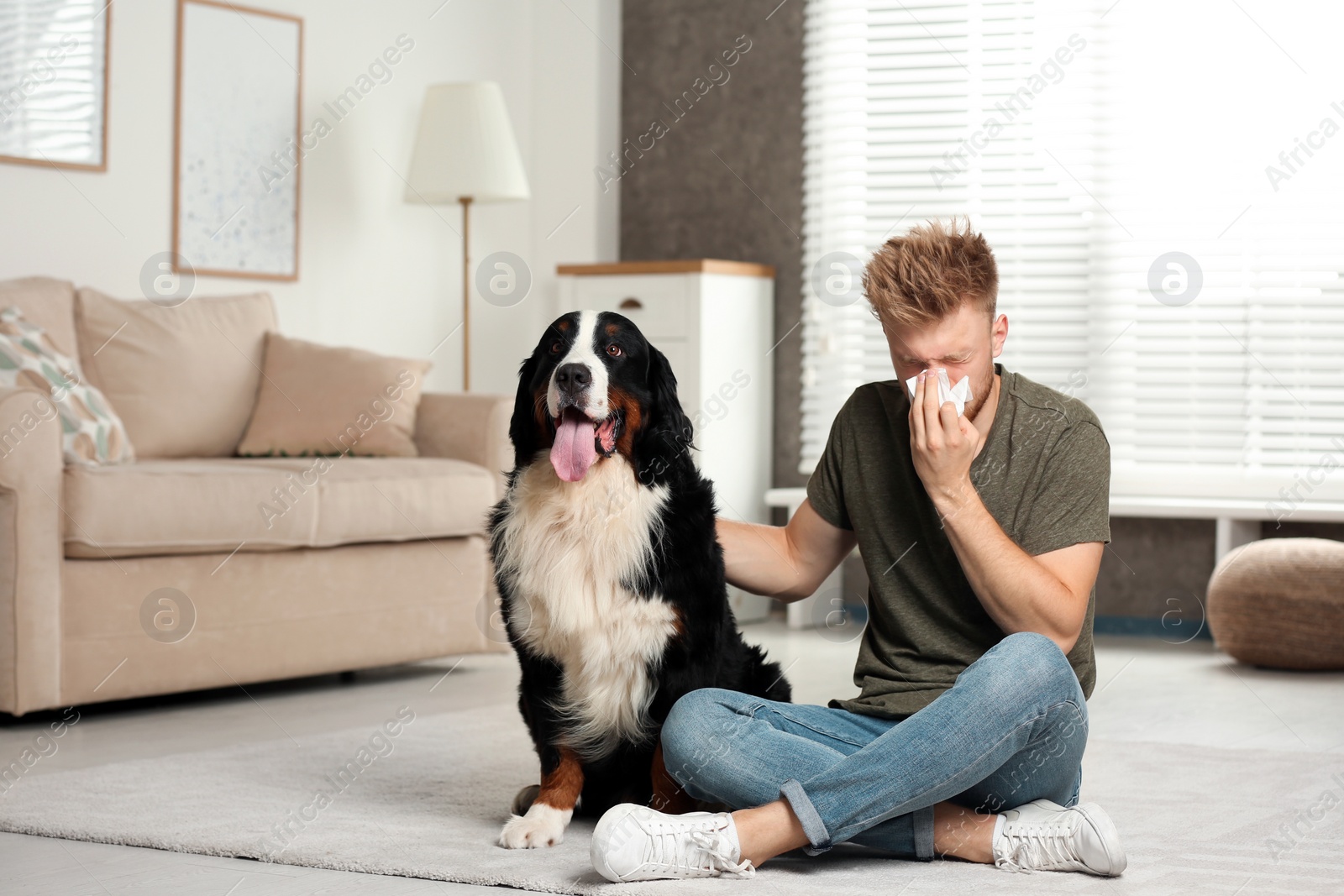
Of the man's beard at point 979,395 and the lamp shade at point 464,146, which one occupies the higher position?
the lamp shade at point 464,146

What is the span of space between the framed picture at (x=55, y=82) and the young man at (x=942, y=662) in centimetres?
315

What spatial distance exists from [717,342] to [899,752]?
3.50m

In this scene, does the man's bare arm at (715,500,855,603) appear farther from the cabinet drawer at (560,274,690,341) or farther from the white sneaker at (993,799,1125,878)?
the cabinet drawer at (560,274,690,341)

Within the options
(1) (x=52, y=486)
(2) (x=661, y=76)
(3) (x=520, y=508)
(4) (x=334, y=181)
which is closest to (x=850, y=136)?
(2) (x=661, y=76)

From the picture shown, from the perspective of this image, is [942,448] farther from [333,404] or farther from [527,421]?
[333,404]

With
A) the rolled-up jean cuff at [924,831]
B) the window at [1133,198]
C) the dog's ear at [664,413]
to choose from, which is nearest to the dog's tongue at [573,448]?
the dog's ear at [664,413]

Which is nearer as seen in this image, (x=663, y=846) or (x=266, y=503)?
(x=663, y=846)

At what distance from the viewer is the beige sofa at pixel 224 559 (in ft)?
10.2

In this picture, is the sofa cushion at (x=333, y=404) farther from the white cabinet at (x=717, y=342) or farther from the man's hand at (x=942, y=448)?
the man's hand at (x=942, y=448)

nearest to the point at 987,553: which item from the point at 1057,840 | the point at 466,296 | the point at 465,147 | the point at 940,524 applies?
the point at 940,524

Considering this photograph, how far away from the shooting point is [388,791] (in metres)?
2.53

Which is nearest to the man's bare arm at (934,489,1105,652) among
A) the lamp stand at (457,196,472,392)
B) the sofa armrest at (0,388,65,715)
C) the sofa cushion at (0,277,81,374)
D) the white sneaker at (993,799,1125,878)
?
the white sneaker at (993,799,1125,878)

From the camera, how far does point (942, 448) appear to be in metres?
1.87

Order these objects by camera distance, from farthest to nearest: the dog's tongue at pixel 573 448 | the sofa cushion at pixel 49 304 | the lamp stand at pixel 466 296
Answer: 1. the lamp stand at pixel 466 296
2. the sofa cushion at pixel 49 304
3. the dog's tongue at pixel 573 448
